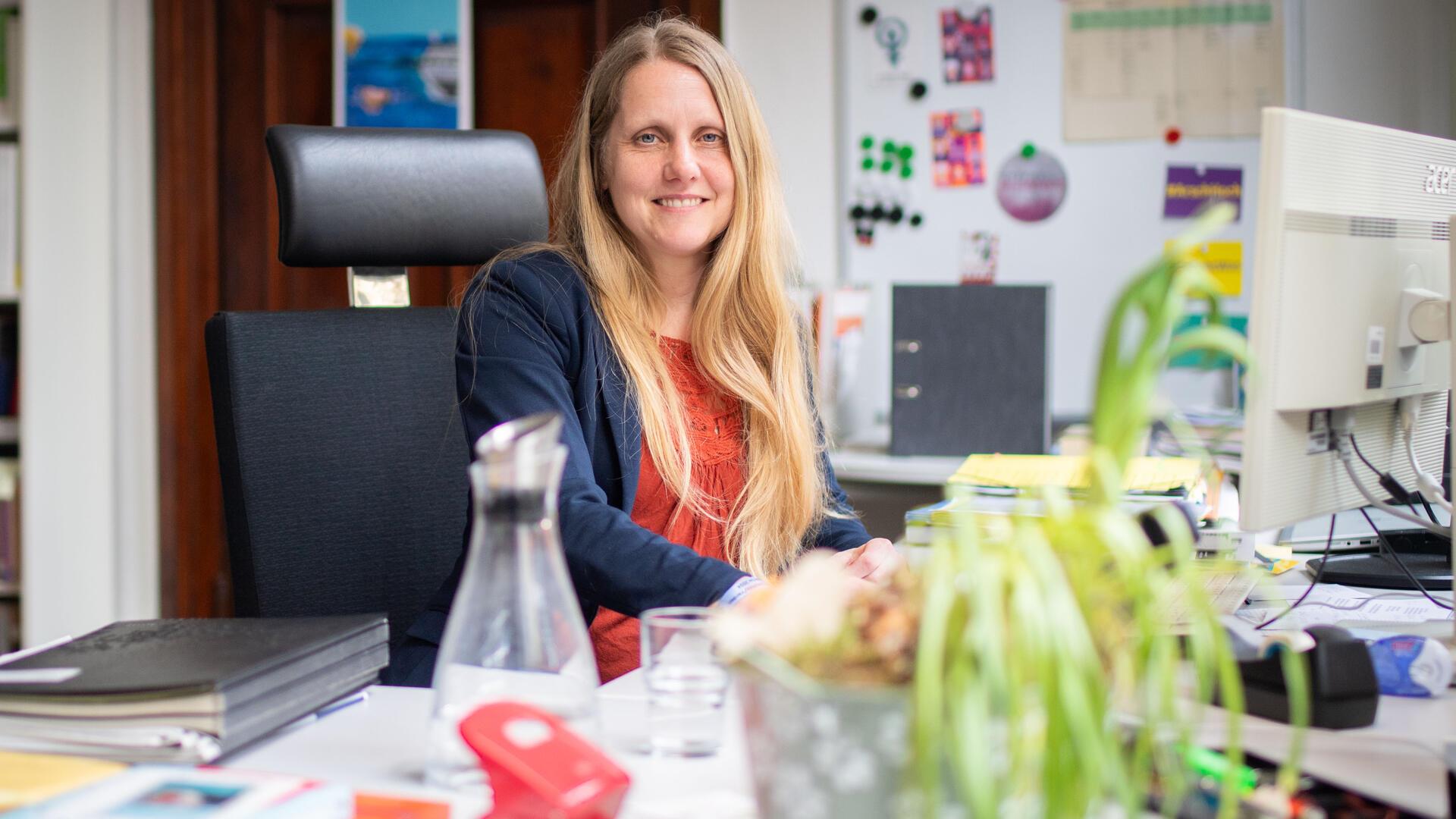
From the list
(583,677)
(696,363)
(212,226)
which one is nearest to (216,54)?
(212,226)

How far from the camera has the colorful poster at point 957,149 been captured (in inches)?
115

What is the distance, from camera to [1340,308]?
107 cm

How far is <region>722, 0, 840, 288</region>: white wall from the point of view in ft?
9.74

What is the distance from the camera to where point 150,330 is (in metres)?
3.10

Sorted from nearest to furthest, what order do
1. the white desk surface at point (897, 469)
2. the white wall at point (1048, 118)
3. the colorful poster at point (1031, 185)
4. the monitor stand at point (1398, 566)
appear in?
the monitor stand at point (1398, 566) < the white desk surface at point (897, 469) < the white wall at point (1048, 118) < the colorful poster at point (1031, 185)

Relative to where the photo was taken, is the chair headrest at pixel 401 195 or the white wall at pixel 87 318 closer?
the chair headrest at pixel 401 195

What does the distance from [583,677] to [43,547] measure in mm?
2545

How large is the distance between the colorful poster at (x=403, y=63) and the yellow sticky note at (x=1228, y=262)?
1.78 m

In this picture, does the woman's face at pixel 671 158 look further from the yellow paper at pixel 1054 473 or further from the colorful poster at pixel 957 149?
the colorful poster at pixel 957 149

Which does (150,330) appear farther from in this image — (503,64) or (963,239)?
(963,239)

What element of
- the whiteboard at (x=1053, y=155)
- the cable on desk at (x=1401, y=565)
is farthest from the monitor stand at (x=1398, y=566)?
the whiteboard at (x=1053, y=155)

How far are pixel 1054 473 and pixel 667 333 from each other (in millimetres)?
534

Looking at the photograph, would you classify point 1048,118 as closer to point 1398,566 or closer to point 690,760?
point 1398,566

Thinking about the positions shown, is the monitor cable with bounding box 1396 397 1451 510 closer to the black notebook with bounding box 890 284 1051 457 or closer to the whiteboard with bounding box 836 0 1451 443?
the black notebook with bounding box 890 284 1051 457
